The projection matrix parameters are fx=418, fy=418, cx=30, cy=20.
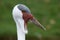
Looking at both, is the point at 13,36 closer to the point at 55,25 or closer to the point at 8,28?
the point at 8,28

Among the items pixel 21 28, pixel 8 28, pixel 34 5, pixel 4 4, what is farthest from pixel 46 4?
pixel 21 28

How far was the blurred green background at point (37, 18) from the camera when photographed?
7.59 meters

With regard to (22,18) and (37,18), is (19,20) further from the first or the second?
(37,18)

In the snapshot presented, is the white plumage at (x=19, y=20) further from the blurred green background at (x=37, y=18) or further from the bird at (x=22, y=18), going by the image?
the blurred green background at (x=37, y=18)

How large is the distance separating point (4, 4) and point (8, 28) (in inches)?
47.5

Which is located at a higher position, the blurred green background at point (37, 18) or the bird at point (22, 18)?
the blurred green background at point (37, 18)

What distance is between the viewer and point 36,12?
27.7ft

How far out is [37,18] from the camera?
26.9 feet

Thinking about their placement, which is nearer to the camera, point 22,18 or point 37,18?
point 22,18

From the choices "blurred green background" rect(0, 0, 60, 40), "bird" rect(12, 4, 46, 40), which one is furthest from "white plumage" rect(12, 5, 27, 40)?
"blurred green background" rect(0, 0, 60, 40)

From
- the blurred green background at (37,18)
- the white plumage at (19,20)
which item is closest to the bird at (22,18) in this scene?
the white plumage at (19,20)

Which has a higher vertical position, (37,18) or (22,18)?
(37,18)

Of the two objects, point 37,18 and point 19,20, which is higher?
point 37,18

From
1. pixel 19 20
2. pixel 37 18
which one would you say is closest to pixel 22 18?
pixel 19 20
